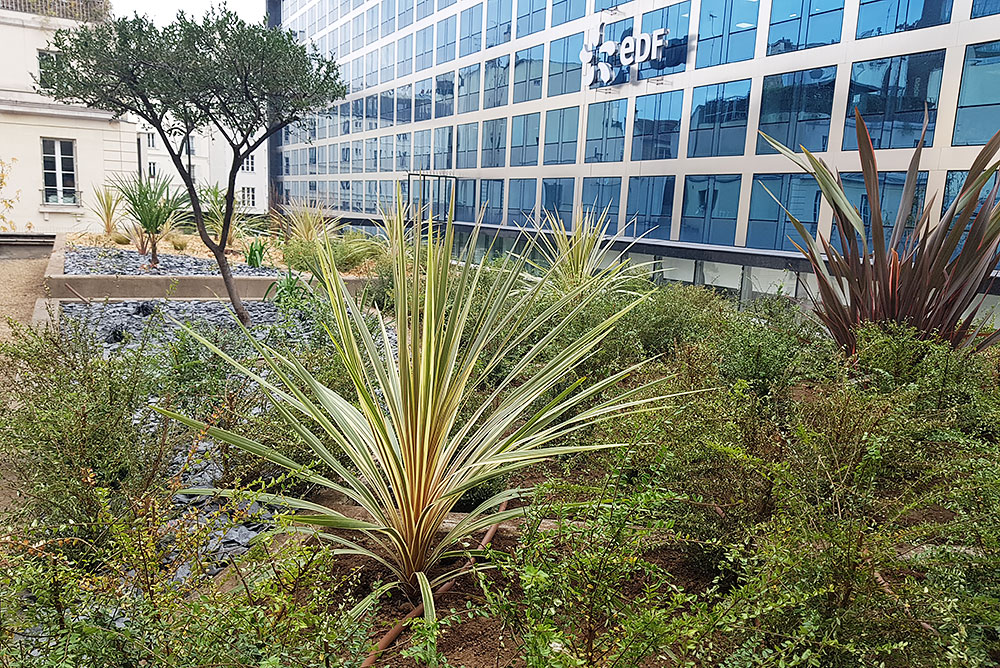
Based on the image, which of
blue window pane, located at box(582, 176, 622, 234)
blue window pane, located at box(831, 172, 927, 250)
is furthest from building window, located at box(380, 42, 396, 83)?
blue window pane, located at box(831, 172, 927, 250)

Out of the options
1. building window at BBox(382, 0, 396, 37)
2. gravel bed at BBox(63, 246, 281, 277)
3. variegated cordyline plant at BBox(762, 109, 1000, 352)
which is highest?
building window at BBox(382, 0, 396, 37)

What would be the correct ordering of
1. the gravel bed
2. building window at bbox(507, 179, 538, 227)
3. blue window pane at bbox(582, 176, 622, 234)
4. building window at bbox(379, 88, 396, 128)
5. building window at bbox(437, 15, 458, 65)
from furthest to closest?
1. building window at bbox(379, 88, 396, 128)
2. building window at bbox(437, 15, 458, 65)
3. building window at bbox(507, 179, 538, 227)
4. blue window pane at bbox(582, 176, 622, 234)
5. the gravel bed

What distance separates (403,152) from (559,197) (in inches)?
212

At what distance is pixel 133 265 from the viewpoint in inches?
292

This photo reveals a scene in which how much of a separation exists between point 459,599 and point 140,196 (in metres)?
7.89

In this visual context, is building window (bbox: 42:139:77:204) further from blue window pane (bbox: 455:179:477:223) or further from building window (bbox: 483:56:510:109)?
building window (bbox: 483:56:510:109)

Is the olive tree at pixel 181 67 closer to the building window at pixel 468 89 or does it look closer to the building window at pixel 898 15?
the building window at pixel 898 15

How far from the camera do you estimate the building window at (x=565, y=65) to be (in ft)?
30.8

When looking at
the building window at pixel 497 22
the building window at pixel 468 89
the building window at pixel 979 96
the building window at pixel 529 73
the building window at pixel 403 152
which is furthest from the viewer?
the building window at pixel 403 152

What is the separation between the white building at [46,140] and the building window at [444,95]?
5934 millimetres

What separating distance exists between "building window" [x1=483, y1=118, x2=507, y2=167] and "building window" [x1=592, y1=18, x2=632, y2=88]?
2.27 metres

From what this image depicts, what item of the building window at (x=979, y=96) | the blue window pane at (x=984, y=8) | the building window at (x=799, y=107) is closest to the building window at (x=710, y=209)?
the building window at (x=799, y=107)

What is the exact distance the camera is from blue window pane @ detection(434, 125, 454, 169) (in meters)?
12.2

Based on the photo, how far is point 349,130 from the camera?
53.7 ft
